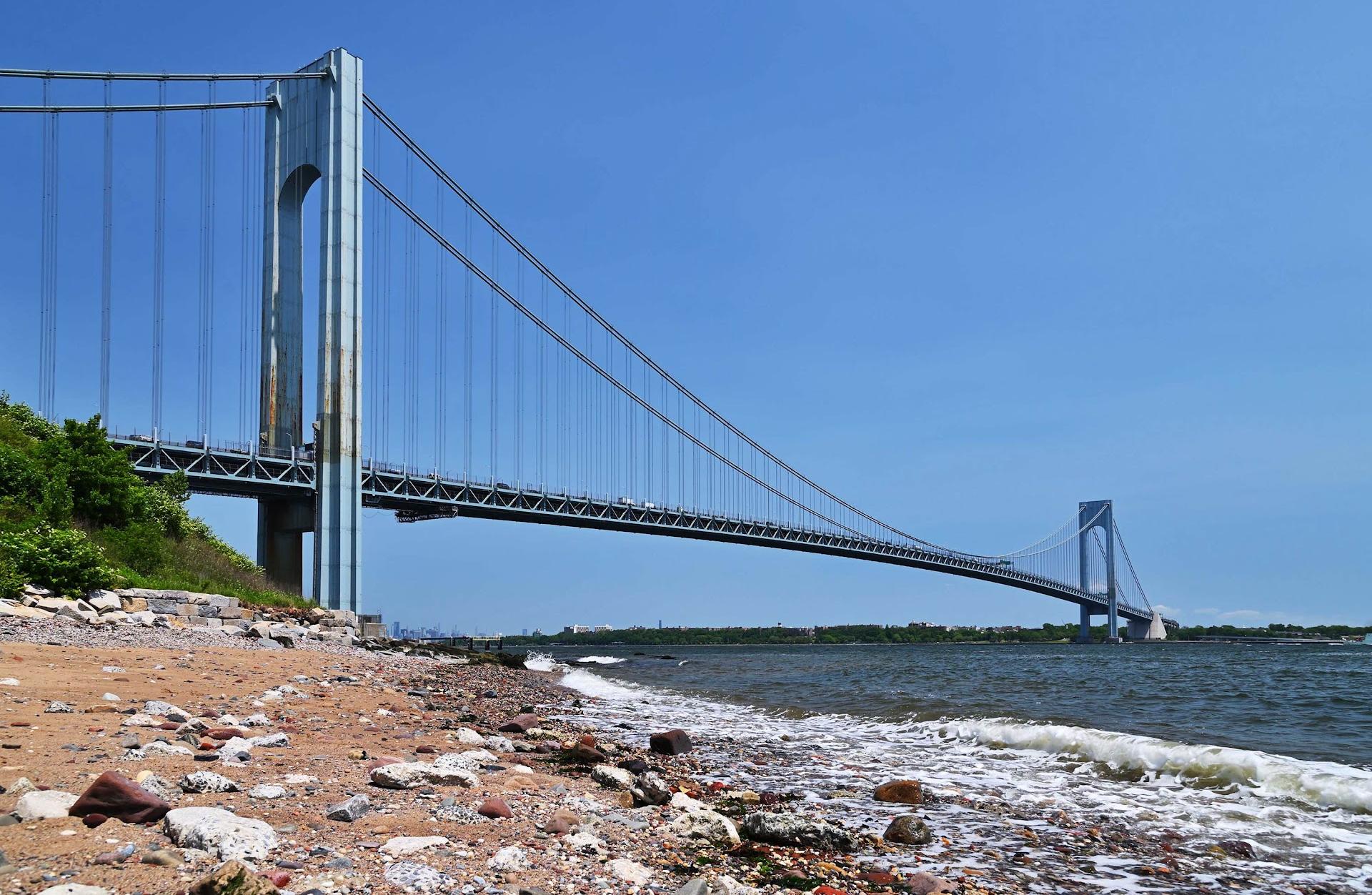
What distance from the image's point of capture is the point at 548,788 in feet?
19.7

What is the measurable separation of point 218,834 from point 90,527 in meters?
18.2

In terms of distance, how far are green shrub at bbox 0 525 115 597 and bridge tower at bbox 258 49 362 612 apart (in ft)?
49.2

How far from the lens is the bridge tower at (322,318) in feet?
97.7

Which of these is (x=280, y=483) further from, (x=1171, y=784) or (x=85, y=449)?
(x=1171, y=784)

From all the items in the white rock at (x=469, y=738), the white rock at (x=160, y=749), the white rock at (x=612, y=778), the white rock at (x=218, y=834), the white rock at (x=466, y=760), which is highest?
the white rock at (x=218, y=834)

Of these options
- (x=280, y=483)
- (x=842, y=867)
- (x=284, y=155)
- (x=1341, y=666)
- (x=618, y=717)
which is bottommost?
(x=1341, y=666)

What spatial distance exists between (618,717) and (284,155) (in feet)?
96.8

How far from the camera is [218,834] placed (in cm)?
344

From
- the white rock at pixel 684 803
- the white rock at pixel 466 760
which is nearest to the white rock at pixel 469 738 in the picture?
the white rock at pixel 466 760

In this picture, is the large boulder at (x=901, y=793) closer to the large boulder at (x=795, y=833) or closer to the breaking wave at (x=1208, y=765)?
the large boulder at (x=795, y=833)

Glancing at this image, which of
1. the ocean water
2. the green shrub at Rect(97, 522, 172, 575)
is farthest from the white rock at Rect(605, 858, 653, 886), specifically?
the green shrub at Rect(97, 522, 172, 575)

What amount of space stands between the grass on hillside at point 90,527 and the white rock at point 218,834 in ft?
39.1

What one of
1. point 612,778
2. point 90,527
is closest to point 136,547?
point 90,527

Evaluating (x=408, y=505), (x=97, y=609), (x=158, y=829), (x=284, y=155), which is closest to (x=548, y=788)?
(x=158, y=829)
